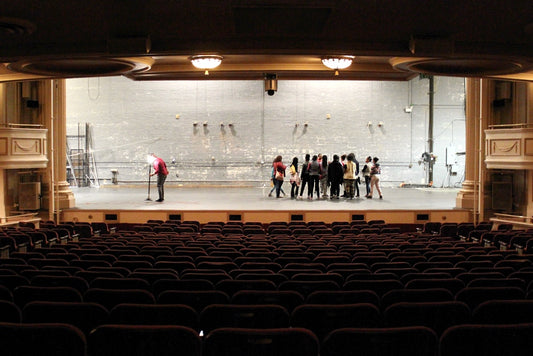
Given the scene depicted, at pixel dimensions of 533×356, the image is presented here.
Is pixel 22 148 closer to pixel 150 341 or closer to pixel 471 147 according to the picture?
pixel 150 341

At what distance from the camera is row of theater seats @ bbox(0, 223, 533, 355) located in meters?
2.82

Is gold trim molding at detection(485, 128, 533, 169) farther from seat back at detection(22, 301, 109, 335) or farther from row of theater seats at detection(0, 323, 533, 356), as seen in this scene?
seat back at detection(22, 301, 109, 335)

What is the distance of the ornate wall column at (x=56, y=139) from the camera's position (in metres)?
15.5

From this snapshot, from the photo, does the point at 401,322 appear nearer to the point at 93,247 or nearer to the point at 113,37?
the point at 93,247

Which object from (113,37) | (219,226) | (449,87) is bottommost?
(219,226)

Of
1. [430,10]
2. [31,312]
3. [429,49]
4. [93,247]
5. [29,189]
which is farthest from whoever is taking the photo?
[29,189]

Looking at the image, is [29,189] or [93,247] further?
[29,189]

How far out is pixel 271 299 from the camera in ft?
13.8

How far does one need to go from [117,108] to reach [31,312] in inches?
896

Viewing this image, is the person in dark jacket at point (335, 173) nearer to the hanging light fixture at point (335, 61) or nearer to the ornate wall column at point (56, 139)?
the hanging light fixture at point (335, 61)

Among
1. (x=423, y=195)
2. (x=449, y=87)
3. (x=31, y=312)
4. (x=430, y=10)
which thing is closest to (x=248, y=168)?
(x=423, y=195)

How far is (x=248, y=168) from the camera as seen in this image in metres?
25.2

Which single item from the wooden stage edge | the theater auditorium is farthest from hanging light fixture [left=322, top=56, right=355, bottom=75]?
the wooden stage edge

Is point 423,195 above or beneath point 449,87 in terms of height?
beneath
